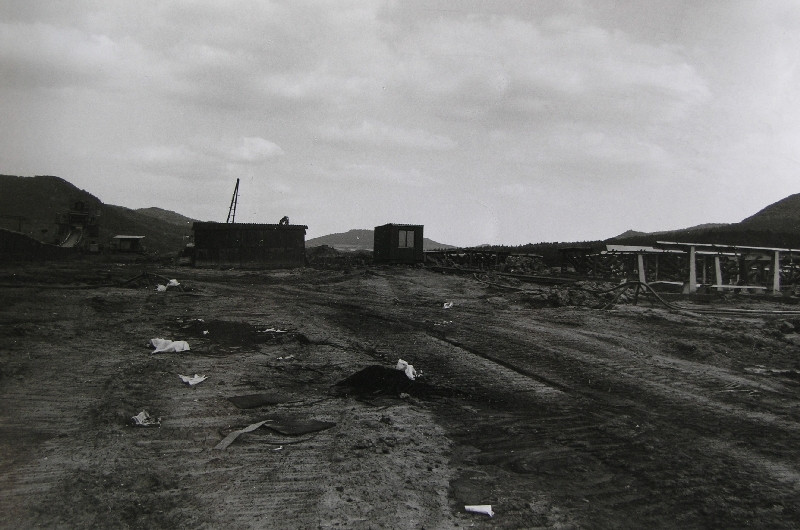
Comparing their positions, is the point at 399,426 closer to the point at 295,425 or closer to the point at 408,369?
the point at 295,425

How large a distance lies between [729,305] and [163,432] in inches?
566

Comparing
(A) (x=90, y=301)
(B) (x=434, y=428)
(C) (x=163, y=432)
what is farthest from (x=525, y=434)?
(A) (x=90, y=301)

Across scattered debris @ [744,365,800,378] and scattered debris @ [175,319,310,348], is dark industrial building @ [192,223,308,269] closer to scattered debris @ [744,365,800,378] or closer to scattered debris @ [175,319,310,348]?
scattered debris @ [175,319,310,348]

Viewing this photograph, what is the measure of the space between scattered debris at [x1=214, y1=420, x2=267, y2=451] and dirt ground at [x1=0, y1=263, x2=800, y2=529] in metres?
0.11

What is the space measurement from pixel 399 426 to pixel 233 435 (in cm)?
150

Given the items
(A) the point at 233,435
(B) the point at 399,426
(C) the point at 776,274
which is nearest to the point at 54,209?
(A) the point at 233,435

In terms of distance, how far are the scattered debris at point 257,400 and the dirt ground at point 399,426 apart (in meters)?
0.04

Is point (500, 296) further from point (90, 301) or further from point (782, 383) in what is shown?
point (90, 301)

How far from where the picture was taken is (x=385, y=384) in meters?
5.88

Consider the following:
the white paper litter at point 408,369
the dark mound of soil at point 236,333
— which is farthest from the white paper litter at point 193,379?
the white paper litter at point 408,369

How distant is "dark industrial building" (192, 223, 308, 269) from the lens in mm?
26891

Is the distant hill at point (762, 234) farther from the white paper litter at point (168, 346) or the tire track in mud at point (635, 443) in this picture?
the white paper litter at point (168, 346)

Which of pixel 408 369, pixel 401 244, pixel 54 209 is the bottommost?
pixel 408 369

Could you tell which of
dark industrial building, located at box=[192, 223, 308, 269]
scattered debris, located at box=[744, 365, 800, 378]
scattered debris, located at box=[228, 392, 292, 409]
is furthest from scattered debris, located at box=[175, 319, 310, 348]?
dark industrial building, located at box=[192, 223, 308, 269]
